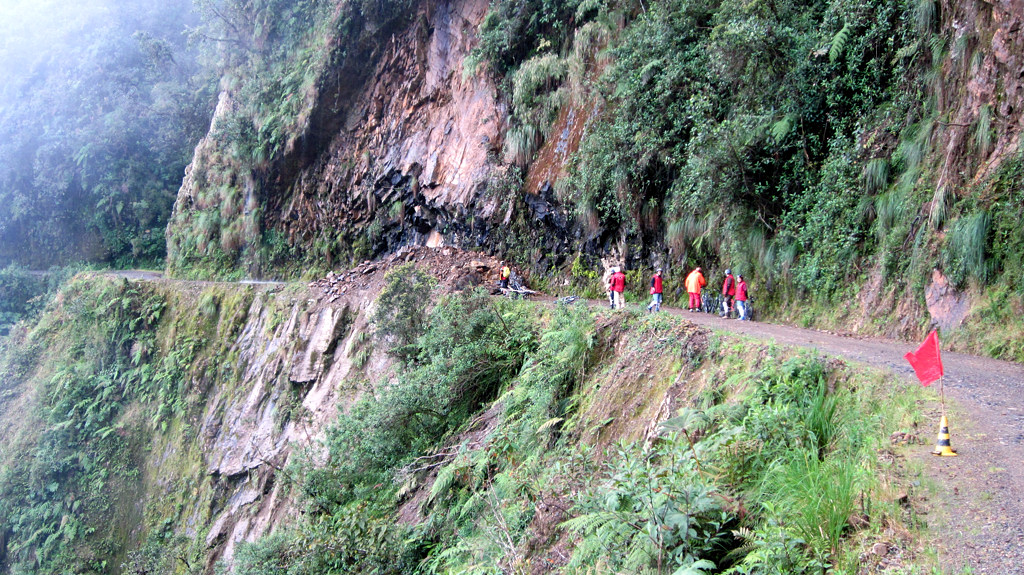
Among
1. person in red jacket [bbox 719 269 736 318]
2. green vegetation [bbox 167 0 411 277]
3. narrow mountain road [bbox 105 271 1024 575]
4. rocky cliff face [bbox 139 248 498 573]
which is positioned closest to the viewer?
narrow mountain road [bbox 105 271 1024 575]

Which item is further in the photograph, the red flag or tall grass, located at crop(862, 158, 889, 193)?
tall grass, located at crop(862, 158, 889, 193)

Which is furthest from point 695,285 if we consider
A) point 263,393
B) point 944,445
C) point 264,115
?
point 264,115

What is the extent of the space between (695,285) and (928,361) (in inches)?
323

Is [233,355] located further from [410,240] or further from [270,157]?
[270,157]

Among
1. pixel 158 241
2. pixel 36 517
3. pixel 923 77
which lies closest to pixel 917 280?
pixel 923 77

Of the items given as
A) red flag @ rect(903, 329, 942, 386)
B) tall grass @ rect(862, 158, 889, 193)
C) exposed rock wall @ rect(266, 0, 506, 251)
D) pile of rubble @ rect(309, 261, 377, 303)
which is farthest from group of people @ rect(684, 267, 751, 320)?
pile of rubble @ rect(309, 261, 377, 303)

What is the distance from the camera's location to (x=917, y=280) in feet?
29.9

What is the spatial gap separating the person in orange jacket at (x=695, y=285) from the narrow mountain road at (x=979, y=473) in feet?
19.7

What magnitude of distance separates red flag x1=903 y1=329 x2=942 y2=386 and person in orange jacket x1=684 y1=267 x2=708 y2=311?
26.6 ft

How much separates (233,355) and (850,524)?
2063 centimetres

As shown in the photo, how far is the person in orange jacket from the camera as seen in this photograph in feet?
41.9

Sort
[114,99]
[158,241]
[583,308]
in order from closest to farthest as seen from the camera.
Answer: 1. [583,308]
2. [158,241]
3. [114,99]

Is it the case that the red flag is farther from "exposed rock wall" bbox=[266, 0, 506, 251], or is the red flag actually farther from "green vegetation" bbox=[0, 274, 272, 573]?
"green vegetation" bbox=[0, 274, 272, 573]

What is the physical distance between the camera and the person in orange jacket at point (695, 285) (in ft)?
41.9
